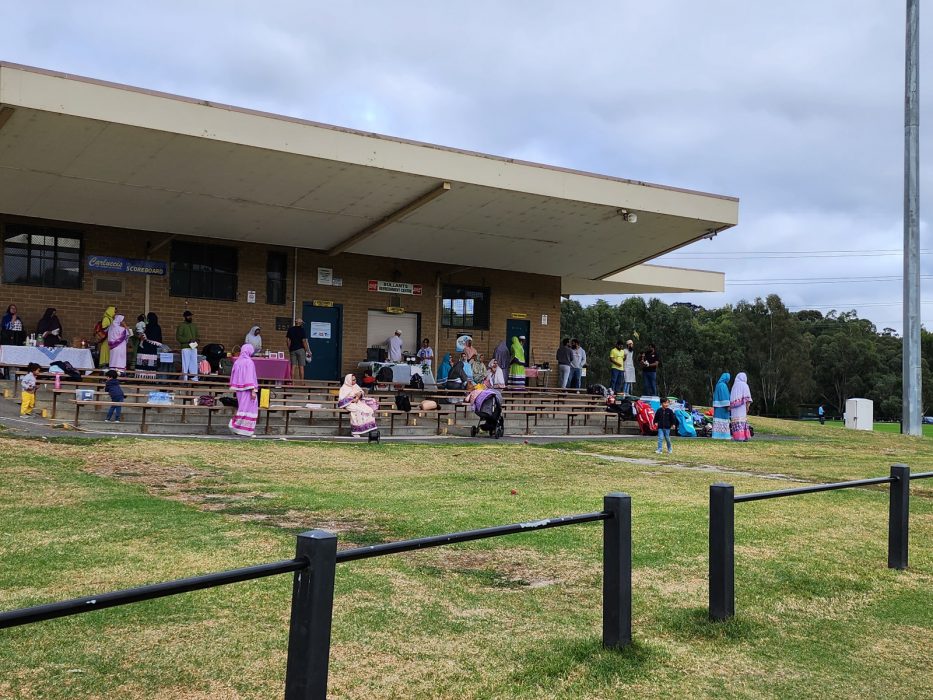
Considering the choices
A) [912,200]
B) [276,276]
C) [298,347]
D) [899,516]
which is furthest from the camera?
[912,200]

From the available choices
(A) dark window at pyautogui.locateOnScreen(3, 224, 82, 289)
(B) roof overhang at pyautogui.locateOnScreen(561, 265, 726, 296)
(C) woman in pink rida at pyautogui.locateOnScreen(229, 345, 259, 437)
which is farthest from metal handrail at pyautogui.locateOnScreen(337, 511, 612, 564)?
(B) roof overhang at pyautogui.locateOnScreen(561, 265, 726, 296)

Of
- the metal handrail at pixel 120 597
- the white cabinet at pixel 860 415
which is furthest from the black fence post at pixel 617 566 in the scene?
the white cabinet at pixel 860 415

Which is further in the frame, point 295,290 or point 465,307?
point 465,307

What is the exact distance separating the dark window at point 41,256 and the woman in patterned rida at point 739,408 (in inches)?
693

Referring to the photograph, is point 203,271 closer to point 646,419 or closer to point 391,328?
point 391,328

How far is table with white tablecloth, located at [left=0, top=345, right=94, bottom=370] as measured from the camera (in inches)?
797

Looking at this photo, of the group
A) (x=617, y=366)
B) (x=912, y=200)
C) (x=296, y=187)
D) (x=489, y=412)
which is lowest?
(x=489, y=412)

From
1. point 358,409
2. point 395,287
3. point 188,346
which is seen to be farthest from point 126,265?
point 358,409

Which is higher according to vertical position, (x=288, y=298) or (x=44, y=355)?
(x=288, y=298)

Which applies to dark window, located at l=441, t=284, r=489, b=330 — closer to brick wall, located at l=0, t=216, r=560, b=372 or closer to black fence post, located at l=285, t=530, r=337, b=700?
brick wall, located at l=0, t=216, r=560, b=372

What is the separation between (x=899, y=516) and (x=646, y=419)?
53.0ft

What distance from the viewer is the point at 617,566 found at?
16.3 ft

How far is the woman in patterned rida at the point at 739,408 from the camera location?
2203cm

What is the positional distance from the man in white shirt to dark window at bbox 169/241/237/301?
11.7 meters
